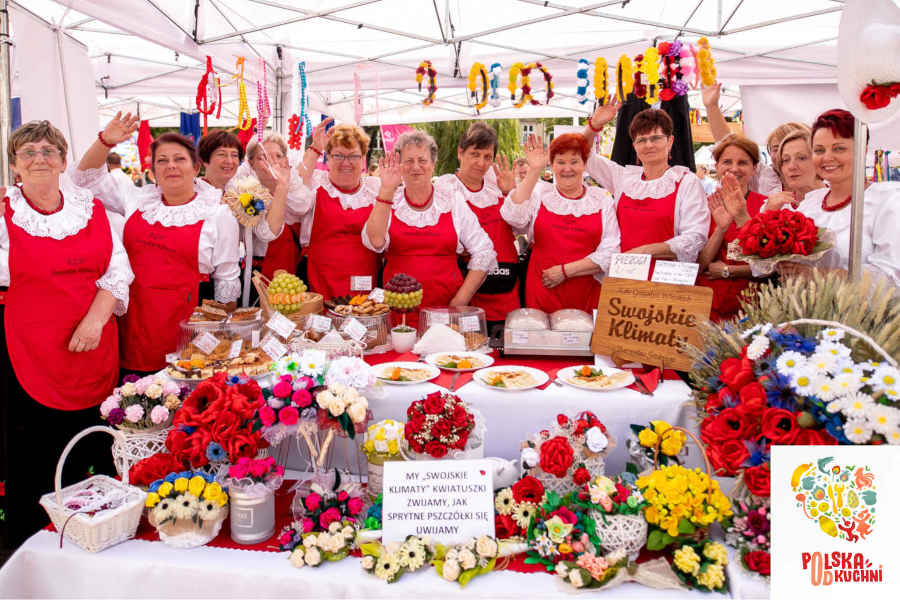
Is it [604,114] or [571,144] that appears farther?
[604,114]

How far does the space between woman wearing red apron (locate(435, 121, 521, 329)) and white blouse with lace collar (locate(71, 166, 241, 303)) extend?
130 cm

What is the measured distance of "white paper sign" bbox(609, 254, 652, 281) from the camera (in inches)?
93.4

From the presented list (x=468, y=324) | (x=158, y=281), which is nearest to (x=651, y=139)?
(x=468, y=324)

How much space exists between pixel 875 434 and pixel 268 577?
1512 mm

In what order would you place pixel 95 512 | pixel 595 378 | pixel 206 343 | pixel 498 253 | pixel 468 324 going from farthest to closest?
pixel 498 253 < pixel 468 324 < pixel 206 343 < pixel 595 378 < pixel 95 512

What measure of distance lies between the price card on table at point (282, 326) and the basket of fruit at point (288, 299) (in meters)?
0.16

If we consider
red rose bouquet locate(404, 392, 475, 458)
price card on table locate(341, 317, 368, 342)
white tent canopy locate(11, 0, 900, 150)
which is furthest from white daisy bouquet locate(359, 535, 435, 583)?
white tent canopy locate(11, 0, 900, 150)

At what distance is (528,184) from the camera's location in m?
3.43

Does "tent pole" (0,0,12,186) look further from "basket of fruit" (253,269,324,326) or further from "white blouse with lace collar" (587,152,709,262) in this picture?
"white blouse with lace collar" (587,152,709,262)

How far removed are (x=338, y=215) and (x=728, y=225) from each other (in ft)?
6.84

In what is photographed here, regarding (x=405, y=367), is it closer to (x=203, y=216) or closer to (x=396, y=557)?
(x=396, y=557)

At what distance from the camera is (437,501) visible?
1.65 meters

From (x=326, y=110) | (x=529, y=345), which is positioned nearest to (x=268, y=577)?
(x=529, y=345)

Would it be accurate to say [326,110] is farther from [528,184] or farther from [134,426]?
[134,426]
